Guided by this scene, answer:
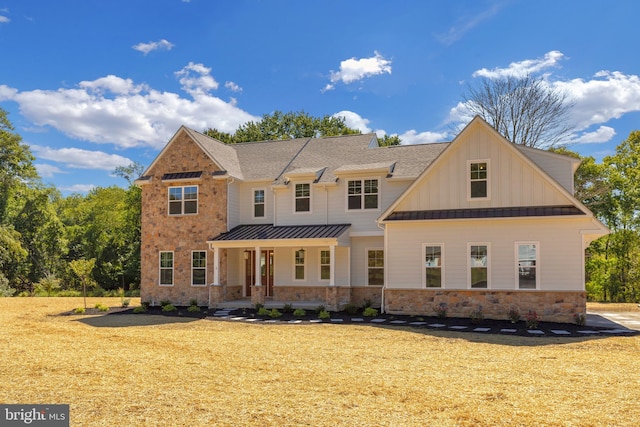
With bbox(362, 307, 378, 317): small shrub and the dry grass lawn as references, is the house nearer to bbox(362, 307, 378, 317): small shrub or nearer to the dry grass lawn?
bbox(362, 307, 378, 317): small shrub

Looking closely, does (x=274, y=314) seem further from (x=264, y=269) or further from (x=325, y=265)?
(x=264, y=269)

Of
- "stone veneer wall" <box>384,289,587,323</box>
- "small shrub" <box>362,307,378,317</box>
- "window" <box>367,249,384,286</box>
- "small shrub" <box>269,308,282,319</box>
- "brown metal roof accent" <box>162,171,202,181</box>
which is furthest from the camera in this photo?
"brown metal roof accent" <box>162,171,202,181</box>

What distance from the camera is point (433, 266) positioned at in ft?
61.7

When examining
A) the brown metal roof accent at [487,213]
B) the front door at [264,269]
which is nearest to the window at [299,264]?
the front door at [264,269]

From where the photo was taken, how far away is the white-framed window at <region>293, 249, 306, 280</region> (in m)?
23.2

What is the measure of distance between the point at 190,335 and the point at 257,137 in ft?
107

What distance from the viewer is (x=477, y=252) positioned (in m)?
18.3

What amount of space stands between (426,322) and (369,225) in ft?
19.3

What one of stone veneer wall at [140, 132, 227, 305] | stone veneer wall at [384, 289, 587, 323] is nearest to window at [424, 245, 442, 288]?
stone veneer wall at [384, 289, 587, 323]

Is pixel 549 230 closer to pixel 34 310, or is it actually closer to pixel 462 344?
pixel 462 344

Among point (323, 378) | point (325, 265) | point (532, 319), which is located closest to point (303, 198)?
point (325, 265)

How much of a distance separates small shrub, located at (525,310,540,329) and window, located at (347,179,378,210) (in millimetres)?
7606

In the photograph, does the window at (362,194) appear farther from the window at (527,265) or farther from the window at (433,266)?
the window at (527,265)

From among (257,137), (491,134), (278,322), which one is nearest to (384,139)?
(257,137)
